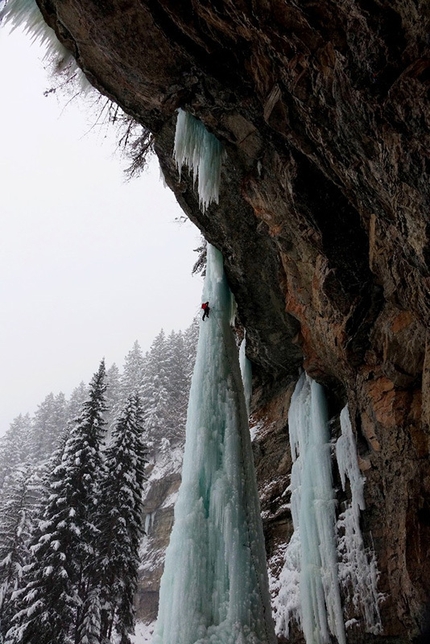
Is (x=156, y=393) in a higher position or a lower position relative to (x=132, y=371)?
lower

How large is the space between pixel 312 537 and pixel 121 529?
691 centimetres

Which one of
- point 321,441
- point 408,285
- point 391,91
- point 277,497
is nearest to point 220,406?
point 321,441

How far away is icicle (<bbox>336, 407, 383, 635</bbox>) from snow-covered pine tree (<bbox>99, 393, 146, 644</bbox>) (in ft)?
23.7

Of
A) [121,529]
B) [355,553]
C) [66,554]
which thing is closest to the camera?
[355,553]

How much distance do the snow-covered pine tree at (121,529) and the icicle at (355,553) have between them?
285 inches

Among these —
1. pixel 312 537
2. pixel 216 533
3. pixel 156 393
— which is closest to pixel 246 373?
pixel 312 537

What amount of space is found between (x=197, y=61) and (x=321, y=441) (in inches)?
218

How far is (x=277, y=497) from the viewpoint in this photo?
24.8 feet

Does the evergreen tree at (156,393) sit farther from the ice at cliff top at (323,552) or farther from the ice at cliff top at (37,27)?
the ice at cliff top at (37,27)

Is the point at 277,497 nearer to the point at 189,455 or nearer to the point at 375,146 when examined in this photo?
the point at 189,455

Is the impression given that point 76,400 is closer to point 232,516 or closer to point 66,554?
point 66,554

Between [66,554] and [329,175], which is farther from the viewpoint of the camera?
[66,554]

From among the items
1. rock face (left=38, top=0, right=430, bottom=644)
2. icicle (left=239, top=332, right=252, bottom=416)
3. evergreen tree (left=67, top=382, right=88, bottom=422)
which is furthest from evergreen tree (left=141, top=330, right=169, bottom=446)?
rock face (left=38, top=0, right=430, bottom=644)

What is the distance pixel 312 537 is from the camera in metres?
6.21
